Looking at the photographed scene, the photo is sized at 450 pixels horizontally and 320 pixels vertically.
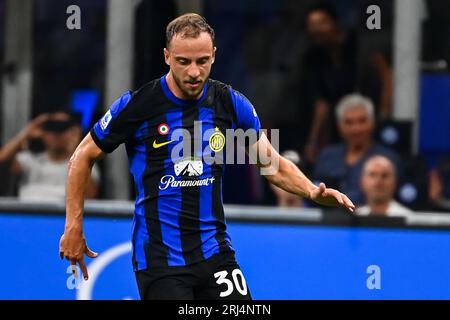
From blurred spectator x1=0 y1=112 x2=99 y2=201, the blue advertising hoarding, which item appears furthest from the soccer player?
blurred spectator x1=0 y1=112 x2=99 y2=201

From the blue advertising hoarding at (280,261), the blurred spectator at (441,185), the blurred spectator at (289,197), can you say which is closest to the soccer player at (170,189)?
the blue advertising hoarding at (280,261)

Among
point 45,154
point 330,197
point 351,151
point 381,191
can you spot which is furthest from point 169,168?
point 45,154

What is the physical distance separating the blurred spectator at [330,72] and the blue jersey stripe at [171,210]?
3110 millimetres

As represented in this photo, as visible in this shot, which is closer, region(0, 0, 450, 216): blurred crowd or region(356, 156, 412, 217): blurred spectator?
region(356, 156, 412, 217): blurred spectator

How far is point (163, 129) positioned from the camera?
5.71 m

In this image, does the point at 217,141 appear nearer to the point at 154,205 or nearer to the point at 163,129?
the point at 163,129

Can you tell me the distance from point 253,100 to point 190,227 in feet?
10.8

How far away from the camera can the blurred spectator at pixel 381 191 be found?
8.20 m

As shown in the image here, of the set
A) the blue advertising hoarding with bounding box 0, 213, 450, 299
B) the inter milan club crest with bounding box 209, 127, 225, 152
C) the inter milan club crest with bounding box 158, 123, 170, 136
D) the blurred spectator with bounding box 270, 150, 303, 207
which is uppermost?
the inter milan club crest with bounding box 158, 123, 170, 136

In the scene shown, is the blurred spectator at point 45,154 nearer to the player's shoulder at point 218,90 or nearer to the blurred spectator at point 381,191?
the blurred spectator at point 381,191

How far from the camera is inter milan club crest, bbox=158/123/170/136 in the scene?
571cm

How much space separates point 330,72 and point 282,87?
387 mm

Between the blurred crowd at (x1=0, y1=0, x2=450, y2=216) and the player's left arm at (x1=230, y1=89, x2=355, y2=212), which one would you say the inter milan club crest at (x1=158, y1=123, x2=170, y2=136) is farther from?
the blurred crowd at (x1=0, y1=0, x2=450, y2=216)

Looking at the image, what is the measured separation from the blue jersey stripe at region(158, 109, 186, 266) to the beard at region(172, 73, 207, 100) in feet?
0.31
